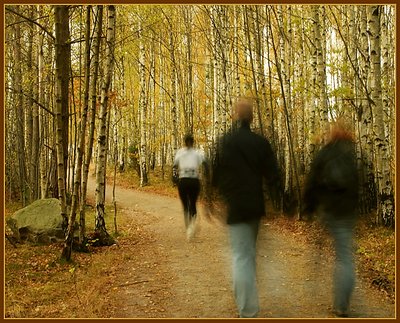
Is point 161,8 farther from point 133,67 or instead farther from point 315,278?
point 315,278

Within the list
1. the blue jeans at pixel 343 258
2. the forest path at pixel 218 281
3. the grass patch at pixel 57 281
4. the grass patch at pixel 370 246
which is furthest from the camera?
the grass patch at pixel 370 246

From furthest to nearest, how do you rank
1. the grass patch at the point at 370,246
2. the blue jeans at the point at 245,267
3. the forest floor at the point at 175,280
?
the grass patch at the point at 370,246, the forest floor at the point at 175,280, the blue jeans at the point at 245,267

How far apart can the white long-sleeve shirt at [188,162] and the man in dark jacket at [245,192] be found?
442 centimetres

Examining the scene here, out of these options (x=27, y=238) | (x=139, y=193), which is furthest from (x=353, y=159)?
(x=139, y=193)

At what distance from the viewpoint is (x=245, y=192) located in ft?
14.1

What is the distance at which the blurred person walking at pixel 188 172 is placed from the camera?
8.91 metres

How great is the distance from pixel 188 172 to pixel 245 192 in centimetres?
468

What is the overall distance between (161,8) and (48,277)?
619 inches

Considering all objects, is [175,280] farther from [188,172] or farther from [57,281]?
[188,172]

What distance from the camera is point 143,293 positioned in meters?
5.96

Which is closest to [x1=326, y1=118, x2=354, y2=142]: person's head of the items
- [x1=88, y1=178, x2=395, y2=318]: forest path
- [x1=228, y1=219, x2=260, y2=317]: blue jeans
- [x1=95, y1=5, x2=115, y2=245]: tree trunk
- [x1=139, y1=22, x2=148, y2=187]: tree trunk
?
[x1=228, y1=219, x2=260, y2=317]: blue jeans

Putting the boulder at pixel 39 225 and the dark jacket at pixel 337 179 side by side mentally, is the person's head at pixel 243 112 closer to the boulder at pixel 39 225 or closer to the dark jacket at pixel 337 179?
the dark jacket at pixel 337 179

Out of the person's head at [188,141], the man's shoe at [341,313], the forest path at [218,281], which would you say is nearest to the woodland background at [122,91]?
the forest path at [218,281]

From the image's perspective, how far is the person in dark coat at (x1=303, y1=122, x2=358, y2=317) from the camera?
4.46 m
